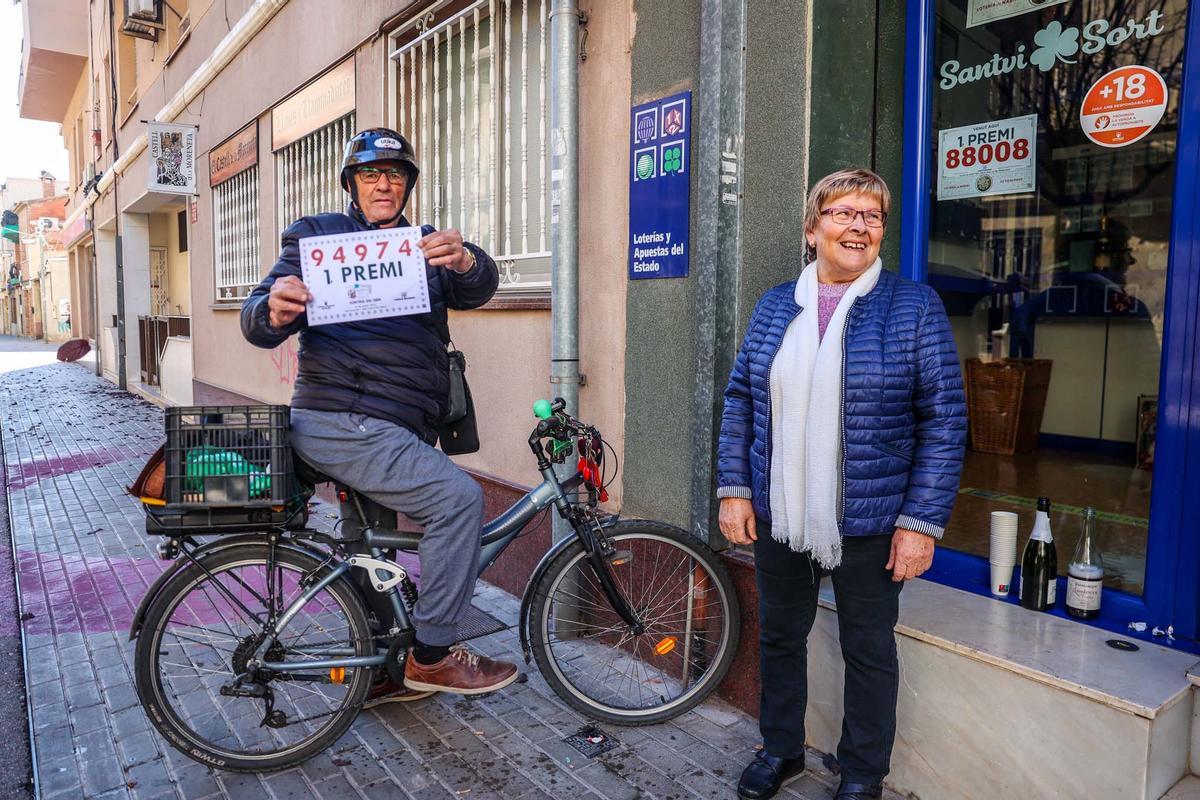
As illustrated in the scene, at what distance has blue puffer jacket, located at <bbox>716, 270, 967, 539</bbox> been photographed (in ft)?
8.16

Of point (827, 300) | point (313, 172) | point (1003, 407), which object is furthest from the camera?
point (313, 172)

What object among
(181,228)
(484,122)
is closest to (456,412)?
(484,122)

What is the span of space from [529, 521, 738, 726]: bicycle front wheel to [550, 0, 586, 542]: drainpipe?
0.57 m

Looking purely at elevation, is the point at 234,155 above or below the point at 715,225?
above

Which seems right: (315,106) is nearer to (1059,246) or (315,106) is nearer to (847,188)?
(847,188)

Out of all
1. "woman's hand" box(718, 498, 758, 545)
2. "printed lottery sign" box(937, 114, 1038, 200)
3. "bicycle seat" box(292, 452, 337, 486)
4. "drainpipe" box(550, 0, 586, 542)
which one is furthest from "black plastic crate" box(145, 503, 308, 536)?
"printed lottery sign" box(937, 114, 1038, 200)

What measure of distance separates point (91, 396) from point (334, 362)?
1592cm

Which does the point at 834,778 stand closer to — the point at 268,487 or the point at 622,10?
the point at 268,487

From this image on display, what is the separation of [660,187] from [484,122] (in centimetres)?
213

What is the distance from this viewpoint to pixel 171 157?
1149 cm

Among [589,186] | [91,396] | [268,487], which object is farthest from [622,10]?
[91,396]

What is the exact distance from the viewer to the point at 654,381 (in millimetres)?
3896

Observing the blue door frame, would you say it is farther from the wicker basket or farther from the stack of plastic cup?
the wicker basket

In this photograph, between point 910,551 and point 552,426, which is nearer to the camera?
point 910,551
